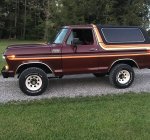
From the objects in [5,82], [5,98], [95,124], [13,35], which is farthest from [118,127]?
[13,35]

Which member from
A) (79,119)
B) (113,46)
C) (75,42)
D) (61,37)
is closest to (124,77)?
(113,46)

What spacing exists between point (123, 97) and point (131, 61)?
187 cm

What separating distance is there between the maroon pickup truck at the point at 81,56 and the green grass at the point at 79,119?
120 centimetres

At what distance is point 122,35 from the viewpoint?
10.8 meters

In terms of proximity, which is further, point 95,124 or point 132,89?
point 132,89

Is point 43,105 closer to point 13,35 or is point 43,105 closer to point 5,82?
point 5,82

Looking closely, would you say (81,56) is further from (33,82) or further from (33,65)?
(33,82)

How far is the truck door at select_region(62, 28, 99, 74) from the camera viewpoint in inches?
396

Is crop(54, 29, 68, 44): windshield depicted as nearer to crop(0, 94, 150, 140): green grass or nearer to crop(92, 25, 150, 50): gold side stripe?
crop(92, 25, 150, 50): gold side stripe

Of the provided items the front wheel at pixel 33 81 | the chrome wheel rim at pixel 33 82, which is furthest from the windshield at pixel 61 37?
the chrome wheel rim at pixel 33 82

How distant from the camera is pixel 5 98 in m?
9.41

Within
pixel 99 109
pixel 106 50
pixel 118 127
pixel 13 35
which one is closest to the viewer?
pixel 118 127

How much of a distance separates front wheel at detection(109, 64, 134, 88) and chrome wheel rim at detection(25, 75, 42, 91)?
87.9 inches

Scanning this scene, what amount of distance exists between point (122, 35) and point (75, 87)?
85.1 inches
